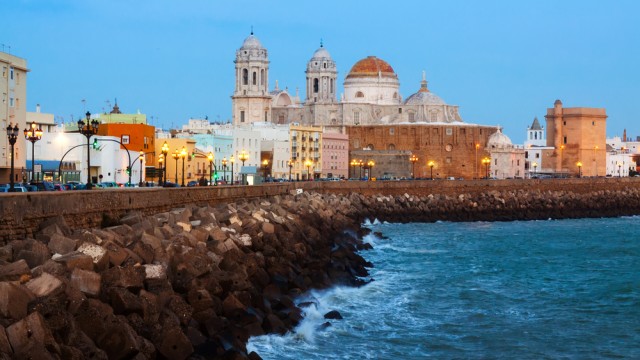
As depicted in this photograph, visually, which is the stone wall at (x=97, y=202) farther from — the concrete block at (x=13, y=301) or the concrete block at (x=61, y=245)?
the concrete block at (x=13, y=301)

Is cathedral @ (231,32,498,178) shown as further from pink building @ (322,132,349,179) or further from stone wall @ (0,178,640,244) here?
stone wall @ (0,178,640,244)

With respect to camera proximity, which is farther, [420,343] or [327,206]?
[327,206]

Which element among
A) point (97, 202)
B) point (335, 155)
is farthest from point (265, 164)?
point (97, 202)

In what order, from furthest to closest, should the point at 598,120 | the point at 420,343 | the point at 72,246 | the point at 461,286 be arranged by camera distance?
1. the point at 598,120
2. the point at 461,286
3. the point at 420,343
4. the point at 72,246

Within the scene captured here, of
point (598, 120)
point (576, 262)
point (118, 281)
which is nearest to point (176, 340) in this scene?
point (118, 281)

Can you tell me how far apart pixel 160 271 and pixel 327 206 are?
32332mm

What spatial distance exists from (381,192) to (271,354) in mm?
52907

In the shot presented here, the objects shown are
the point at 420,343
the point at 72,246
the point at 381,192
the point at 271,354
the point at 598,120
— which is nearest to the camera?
the point at 72,246

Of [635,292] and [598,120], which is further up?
[598,120]

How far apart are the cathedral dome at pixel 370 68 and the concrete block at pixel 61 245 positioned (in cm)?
11492

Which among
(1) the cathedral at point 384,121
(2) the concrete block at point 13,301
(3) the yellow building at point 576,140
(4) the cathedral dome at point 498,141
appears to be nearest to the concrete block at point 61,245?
(2) the concrete block at point 13,301

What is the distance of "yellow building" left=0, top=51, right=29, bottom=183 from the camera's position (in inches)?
1842

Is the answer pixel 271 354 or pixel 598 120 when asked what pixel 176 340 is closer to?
pixel 271 354

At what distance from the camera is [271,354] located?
17766 mm
